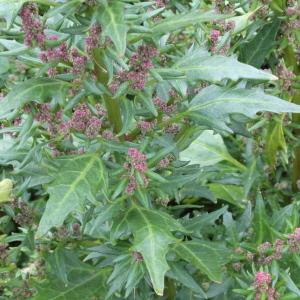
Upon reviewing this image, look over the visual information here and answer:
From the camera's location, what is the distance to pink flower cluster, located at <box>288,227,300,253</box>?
1.79 meters

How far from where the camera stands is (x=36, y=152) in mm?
1747

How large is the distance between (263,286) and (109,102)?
660 mm

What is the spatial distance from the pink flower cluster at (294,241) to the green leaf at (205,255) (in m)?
0.20

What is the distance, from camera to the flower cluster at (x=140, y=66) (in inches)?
64.1

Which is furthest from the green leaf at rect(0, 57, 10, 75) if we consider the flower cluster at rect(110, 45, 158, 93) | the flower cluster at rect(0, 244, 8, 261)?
the flower cluster at rect(0, 244, 8, 261)

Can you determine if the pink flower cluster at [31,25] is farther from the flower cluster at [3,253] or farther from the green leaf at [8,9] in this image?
the flower cluster at [3,253]

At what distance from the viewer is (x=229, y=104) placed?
1786mm

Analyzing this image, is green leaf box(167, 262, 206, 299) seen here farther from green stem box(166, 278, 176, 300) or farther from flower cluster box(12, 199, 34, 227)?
flower cluster box(12, 199, 34, 227)

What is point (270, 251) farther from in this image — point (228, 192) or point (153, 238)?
point (228, 192)

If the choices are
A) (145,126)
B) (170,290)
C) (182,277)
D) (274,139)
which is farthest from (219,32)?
(170,290)

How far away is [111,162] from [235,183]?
1.09 m

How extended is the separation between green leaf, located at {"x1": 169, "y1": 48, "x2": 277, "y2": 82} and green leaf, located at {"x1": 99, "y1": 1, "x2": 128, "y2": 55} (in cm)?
30

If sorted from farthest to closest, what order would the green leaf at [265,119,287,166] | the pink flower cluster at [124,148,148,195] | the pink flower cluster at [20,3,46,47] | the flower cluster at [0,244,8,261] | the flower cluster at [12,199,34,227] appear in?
the green leaf at [265,119,287,166]
the flower cluster at [0,244,8,261]
the flower cluster at [12,199,34,227]
the pink flower cluster at [124,148,148,195]
the pink flower cluster at [20,3,46,47]

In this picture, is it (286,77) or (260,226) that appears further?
(286,77)
